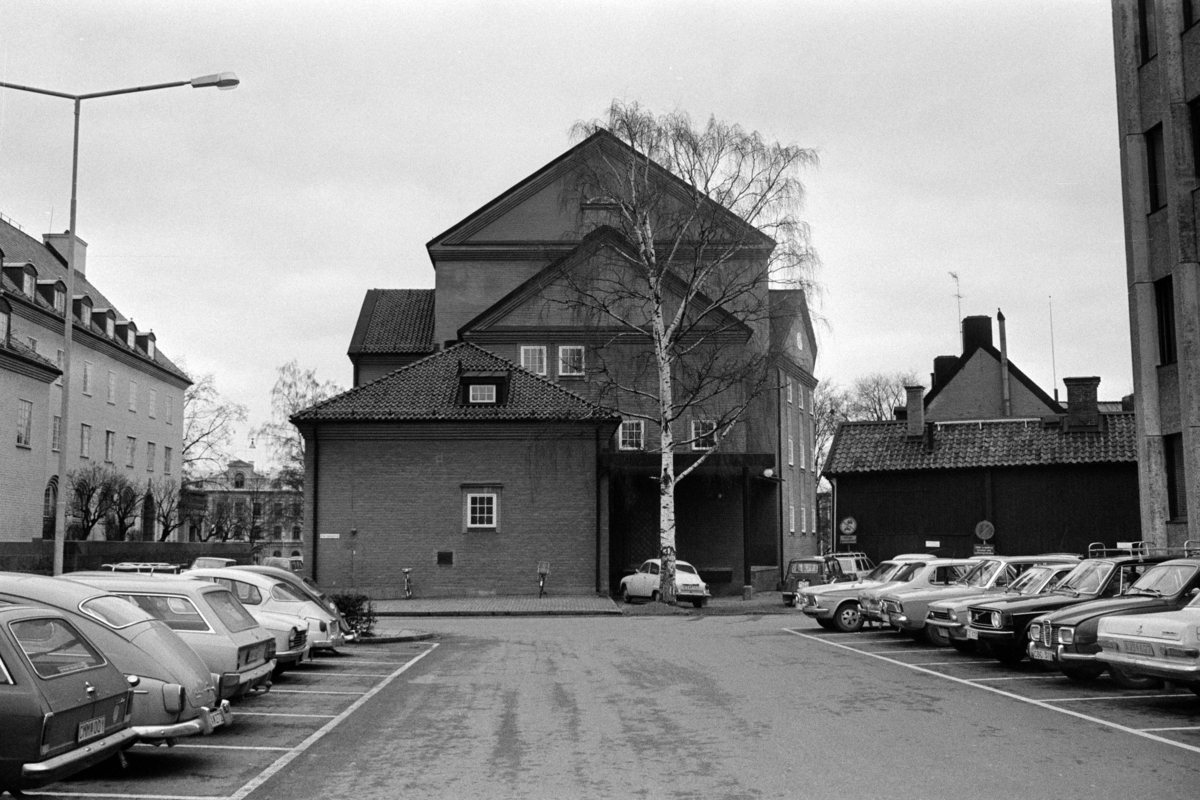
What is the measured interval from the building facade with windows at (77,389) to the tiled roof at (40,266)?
74mm

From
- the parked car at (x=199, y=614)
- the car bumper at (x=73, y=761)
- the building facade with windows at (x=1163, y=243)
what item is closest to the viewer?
the car bumper at (x=73, y=761)

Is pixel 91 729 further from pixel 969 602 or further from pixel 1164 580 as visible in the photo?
pixel 969 602

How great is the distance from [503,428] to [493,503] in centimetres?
240

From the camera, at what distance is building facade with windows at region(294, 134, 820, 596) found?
120 feet

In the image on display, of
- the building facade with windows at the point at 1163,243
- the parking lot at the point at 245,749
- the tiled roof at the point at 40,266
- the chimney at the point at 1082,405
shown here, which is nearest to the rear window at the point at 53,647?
the parking lot at the point at 245,749

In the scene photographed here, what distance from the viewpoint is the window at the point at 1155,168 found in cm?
2450

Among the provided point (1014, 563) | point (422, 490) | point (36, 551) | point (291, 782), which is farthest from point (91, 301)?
point (291, 782)

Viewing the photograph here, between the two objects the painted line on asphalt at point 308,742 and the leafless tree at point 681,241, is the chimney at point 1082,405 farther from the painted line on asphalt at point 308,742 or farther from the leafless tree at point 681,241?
the painted line on asphalt at point 308,742

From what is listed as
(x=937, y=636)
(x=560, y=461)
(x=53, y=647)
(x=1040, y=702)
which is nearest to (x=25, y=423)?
(x=560, y=461)

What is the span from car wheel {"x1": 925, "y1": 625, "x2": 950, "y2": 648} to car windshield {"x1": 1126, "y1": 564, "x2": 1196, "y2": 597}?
3.72 metres

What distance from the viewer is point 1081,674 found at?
51.0 ft

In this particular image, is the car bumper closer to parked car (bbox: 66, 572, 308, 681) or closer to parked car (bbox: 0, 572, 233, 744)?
parked car (bbox: 0, 572, 233, 744)

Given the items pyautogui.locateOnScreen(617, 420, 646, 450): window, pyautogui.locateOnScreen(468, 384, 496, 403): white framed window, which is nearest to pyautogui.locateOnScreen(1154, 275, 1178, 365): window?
pyautogui.locateOnScreen(468, 384, 496, 403): white framed window

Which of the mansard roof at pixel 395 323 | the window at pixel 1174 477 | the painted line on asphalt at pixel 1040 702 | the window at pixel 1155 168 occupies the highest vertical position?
the mansard roof at pixel 395 323
